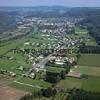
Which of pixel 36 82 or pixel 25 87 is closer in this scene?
pixel 25 87

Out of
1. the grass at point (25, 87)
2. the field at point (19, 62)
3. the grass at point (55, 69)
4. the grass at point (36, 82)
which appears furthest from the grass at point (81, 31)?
the grass at point (25, 87)

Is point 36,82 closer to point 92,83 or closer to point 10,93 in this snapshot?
point 10,93

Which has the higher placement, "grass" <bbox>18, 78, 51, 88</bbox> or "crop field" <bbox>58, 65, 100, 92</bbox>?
"crop field" <bbox>58, 65, 100, 92</bbox>

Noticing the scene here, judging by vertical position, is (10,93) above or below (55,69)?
above

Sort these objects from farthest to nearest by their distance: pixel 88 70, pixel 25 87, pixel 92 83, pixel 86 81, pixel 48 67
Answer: pixel 48 67 → pixel 88 70 → pixel 86 81 → pixel 92 83 → pixel 25 87

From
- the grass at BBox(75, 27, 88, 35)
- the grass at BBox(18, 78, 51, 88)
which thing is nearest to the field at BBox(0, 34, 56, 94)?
the grass at BBox(18, 78, 51, 88)

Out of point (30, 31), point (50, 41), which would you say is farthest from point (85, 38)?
point (30, 31)

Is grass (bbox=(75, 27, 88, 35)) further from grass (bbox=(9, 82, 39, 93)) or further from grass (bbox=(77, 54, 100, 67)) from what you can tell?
grass (bbox=(9, 82, 39, 93))

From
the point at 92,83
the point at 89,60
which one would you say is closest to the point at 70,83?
the point at 92,83

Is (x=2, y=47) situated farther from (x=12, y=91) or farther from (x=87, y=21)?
(x=87, y=21)
